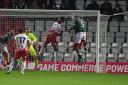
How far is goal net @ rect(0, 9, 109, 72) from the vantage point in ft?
78.2

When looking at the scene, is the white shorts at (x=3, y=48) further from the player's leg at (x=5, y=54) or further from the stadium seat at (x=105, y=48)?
the stadium seat at (x=105, y=48)

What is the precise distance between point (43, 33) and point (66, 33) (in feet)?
3.18

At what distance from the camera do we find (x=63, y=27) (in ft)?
81.3

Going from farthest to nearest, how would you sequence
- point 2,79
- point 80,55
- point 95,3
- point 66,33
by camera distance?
point 95,3 → point 66,33 → point 80,55 → point 2,79

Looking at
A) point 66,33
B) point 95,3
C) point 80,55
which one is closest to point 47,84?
point 80,55

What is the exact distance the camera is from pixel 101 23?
23859mm

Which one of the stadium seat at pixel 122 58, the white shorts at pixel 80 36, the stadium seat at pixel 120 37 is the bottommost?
the stadium seat at pixel 122 58

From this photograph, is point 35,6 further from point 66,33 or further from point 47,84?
point 47,84

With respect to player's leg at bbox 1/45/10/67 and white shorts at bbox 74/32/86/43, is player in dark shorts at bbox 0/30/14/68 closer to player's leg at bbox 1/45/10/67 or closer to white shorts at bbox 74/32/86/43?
player's leg at bbox 1/45/10/67

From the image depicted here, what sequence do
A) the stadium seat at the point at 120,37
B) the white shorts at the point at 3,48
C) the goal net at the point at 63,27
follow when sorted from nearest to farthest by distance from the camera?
the white shorts at the point at 3,48, the goal net at the point at 63,27, the stadium seat at the point at 120,37

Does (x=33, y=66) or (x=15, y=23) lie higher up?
(x=15, y=23)

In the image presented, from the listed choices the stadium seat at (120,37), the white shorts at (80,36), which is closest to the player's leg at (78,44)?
the white shorts at (80,36)

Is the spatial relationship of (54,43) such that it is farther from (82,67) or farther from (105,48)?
(105,48)

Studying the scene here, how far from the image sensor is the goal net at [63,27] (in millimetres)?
23844
